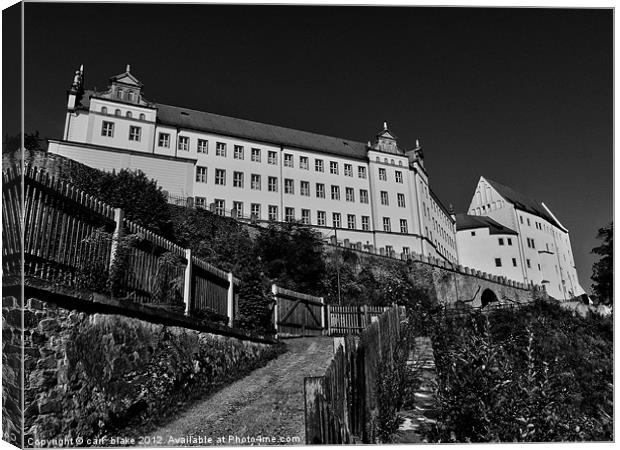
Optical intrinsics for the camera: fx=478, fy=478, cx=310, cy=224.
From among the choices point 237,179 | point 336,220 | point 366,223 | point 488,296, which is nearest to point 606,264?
point 237,179

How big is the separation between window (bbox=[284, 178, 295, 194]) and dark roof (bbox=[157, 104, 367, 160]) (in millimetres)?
2767

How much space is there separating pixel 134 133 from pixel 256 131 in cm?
925

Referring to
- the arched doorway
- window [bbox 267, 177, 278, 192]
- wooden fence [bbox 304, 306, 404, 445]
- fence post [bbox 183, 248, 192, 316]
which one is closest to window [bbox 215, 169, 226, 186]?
window [bbox 267, 177, 278, 192]

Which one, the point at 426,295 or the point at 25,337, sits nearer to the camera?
the point at 25,337

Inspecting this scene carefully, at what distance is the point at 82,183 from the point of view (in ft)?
56.5

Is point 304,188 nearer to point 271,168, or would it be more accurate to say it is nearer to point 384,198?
point 271,168

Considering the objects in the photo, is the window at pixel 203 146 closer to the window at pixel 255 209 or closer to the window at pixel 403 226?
the window at pixel 255 209

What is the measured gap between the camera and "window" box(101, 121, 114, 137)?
83.0 feet

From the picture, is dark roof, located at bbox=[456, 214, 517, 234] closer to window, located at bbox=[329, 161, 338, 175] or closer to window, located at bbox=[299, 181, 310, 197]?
window, located at bbox=[329, 161, 338, 175]

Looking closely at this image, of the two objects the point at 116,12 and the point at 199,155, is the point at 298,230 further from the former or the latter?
the point at 116,12

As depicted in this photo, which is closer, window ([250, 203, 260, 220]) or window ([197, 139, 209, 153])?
window ([197, 139, 209, 153])

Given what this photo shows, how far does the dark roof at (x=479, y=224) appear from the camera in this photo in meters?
43.3

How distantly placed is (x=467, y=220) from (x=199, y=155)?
2835 cm

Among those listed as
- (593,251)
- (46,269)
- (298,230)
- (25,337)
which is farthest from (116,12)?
(298,230)
